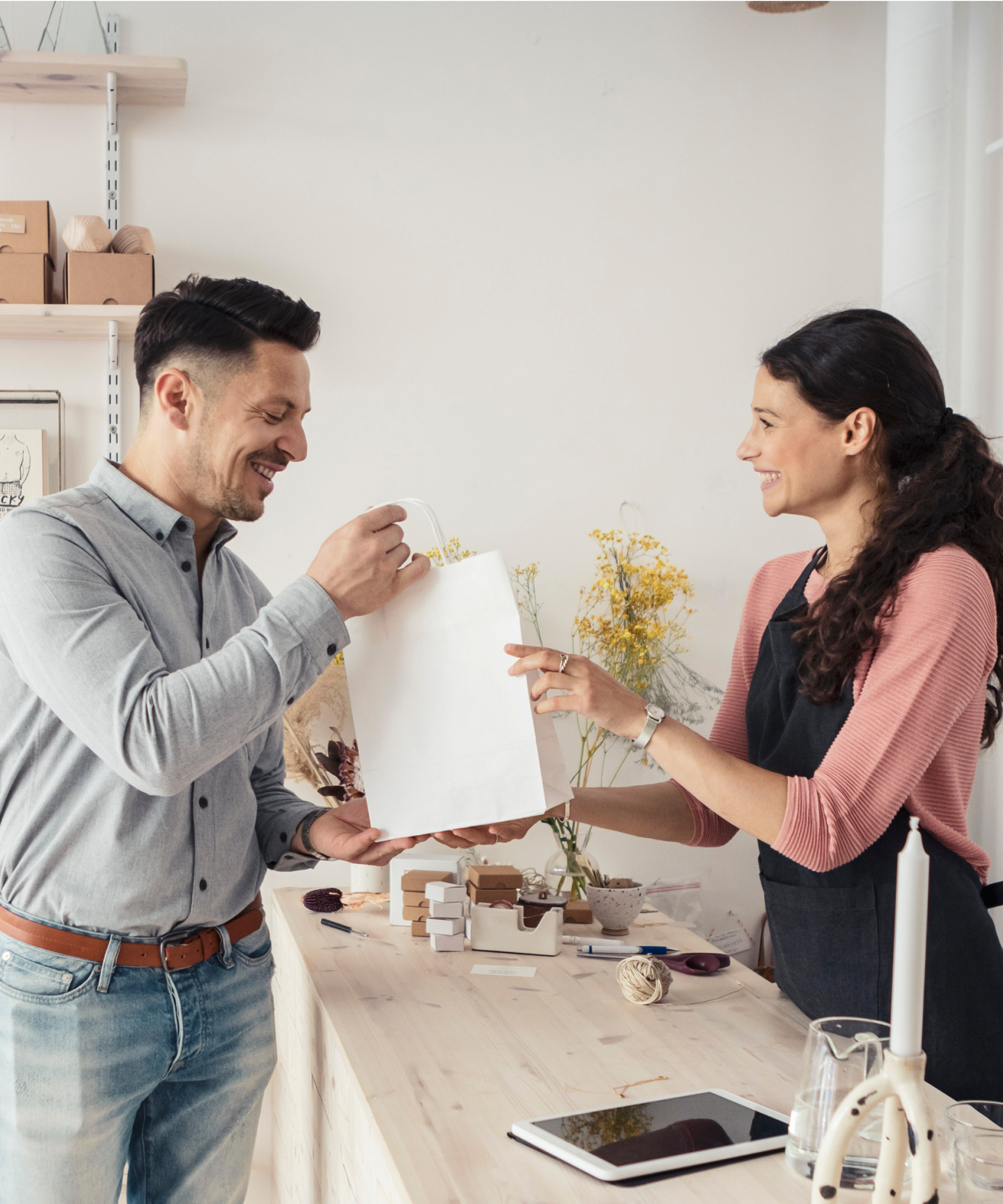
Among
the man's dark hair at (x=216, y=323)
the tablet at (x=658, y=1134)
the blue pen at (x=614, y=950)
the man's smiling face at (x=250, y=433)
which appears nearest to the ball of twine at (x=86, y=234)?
the man's dark hair at (x=216, y=323)

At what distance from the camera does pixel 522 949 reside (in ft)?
6.04

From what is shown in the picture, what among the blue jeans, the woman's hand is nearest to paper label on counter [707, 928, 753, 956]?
the woman's hand

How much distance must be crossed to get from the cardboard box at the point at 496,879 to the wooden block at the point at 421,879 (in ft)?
0.25

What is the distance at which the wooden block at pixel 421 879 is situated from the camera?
1.99 metres

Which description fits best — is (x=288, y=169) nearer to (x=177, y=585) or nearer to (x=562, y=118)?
(x=562, y=118)

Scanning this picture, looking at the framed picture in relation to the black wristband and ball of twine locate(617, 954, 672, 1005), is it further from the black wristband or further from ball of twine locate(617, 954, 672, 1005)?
ball of twine locate(617, 954, 672, 1005)

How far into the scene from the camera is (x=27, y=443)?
2.21 metres

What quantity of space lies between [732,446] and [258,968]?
165 cm

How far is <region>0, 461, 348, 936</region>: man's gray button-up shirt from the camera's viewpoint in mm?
1141

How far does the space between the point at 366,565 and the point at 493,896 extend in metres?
0.89

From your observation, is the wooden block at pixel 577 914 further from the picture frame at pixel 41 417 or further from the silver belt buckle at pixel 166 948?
the picture frame at pixel 41 417

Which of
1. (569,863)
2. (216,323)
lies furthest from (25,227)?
(569,863)

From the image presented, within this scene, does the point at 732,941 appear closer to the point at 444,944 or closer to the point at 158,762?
the point at 444,944

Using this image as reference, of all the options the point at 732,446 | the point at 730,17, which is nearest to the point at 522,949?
the point at 732,446
